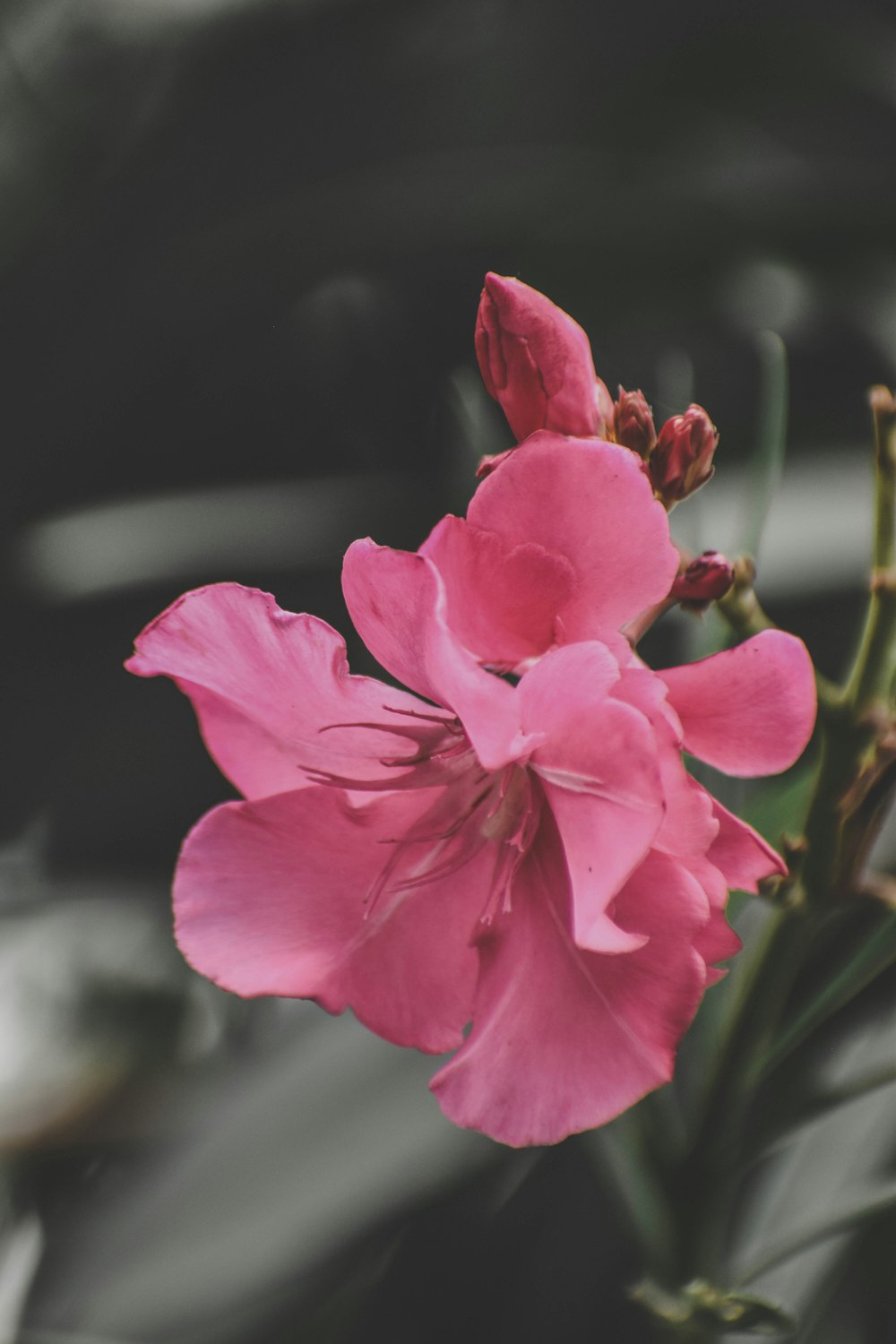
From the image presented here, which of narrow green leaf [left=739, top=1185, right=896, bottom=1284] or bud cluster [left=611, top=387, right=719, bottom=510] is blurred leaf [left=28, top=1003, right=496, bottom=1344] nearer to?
narrow green leaf [left=739, top=1185, right=896, bottom=1284]

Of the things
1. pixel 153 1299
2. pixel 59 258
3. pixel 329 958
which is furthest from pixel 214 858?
pixel 59 258

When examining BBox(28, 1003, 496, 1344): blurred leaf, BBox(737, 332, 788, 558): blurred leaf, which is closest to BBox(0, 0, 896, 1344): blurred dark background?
BBox(28, 1003, 496, 1344): blurred leaf

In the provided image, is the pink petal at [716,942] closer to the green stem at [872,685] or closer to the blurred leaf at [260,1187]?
the green stem at [872,685]

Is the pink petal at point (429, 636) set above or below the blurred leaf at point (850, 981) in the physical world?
above

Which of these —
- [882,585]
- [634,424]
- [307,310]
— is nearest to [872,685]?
[882,585]

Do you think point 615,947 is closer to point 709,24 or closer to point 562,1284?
point 562,1284

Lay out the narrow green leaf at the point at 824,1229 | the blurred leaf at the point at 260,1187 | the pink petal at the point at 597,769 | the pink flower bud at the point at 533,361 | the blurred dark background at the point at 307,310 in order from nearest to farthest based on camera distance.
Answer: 1. the pink petal at the point at 597,769
2. the pink flower bud at the point at 533,361
3. the narrow green leaf at the point at 824,1229
4. the blurred leaf at the point at 260,1187
5. the blurred dark background at the point at 307,310

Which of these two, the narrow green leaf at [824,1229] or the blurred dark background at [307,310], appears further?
the blurred dark background at [307,310]

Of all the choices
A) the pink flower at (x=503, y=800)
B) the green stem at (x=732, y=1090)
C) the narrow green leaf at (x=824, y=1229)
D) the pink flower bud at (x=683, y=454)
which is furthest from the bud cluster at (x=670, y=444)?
the narrow green leaf at (x=824, y=1229)
